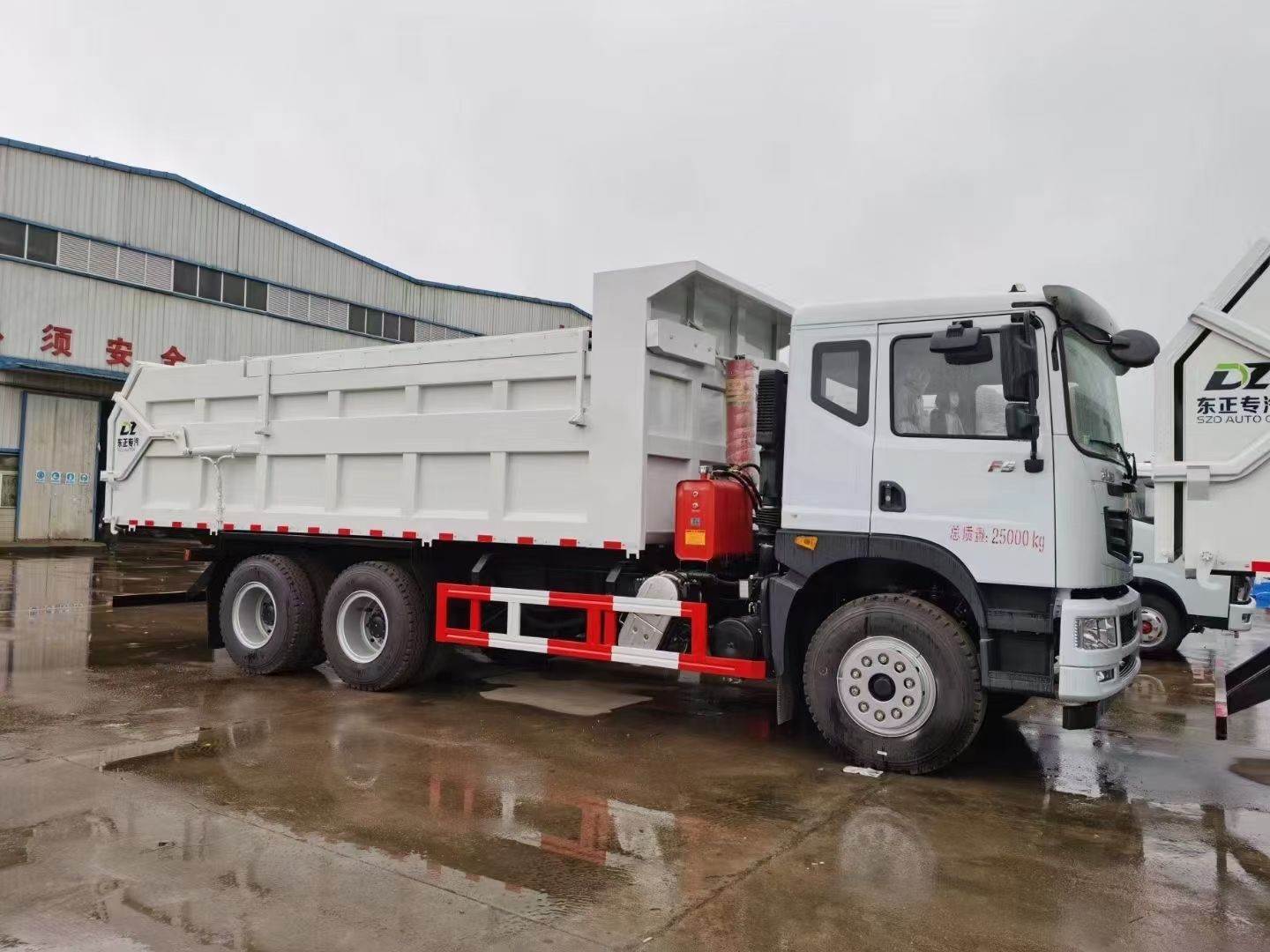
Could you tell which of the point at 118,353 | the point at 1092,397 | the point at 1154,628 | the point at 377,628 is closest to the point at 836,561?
the point at 1092,397

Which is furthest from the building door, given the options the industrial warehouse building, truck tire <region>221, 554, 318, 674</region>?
truck tire <region>221, 554, 318, 674</region>

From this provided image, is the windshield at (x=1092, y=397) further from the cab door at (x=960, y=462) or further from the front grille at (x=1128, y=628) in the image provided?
the front grille at (x=1128, y=628)

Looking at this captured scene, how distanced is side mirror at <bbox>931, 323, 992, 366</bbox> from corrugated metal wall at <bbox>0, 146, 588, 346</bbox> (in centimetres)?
2421

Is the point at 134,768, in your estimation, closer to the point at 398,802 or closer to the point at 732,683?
the point at 398,802

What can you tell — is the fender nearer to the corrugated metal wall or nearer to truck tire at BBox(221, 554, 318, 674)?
truck tire at BBox(221, 554, 318, 674)

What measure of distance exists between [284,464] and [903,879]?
6.52 m

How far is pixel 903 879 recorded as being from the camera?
161 inches

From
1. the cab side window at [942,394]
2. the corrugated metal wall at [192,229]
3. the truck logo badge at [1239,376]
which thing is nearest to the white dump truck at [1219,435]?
the truck logo badge at [1239,376]

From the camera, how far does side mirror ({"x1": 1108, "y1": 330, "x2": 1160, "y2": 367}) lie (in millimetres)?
5273

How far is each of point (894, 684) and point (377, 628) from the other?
456 centimetres

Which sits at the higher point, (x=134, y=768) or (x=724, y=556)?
(x=724, y=556)

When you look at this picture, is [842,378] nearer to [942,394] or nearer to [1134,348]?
[942,394]

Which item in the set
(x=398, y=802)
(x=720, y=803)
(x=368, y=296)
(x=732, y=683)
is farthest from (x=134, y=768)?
(x=368, y=296)

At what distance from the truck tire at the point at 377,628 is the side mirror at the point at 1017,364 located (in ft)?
16.0
